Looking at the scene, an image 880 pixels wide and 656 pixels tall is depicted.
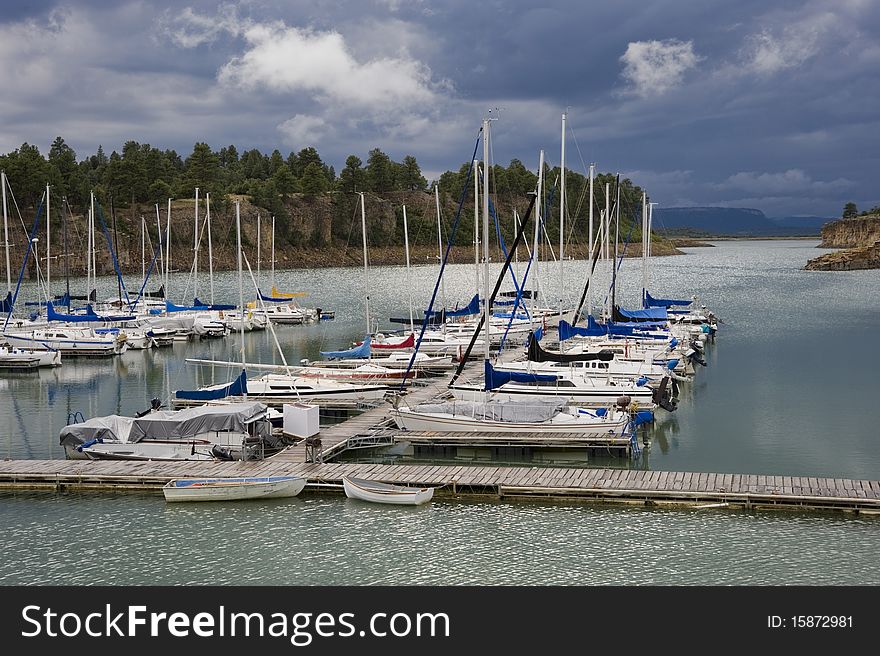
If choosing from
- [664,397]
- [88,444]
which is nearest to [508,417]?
[664,397]

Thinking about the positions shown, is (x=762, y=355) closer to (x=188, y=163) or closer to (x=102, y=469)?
(x=102, y=469)

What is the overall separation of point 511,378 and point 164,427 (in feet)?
39.9

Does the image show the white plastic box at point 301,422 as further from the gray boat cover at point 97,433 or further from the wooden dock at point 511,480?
the gray boat cover at point 97,433

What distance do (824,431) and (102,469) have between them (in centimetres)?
2432

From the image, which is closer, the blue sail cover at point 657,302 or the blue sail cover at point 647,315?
the blue sail cover at point 647,315

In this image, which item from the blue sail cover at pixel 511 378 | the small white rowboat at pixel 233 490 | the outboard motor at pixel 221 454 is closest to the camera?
the small white rowboat at pixel 233 490

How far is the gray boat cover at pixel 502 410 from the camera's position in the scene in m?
30.8

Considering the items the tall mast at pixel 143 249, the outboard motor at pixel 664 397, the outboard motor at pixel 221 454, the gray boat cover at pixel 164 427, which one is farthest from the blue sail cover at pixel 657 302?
the tall mast at pixel 143 249

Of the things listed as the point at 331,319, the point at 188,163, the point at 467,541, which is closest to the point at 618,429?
the point at 467,541

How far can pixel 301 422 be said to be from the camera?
30.2 metres

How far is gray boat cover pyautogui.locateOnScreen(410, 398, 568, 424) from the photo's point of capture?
30806 millimetres

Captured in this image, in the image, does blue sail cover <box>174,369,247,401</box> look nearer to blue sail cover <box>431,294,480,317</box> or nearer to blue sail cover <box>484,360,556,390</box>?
blue sail cover <box>484,360,556,390</box>

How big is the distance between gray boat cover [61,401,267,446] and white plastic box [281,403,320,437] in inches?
41.7

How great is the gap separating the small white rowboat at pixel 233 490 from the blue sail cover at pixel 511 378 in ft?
29.7
